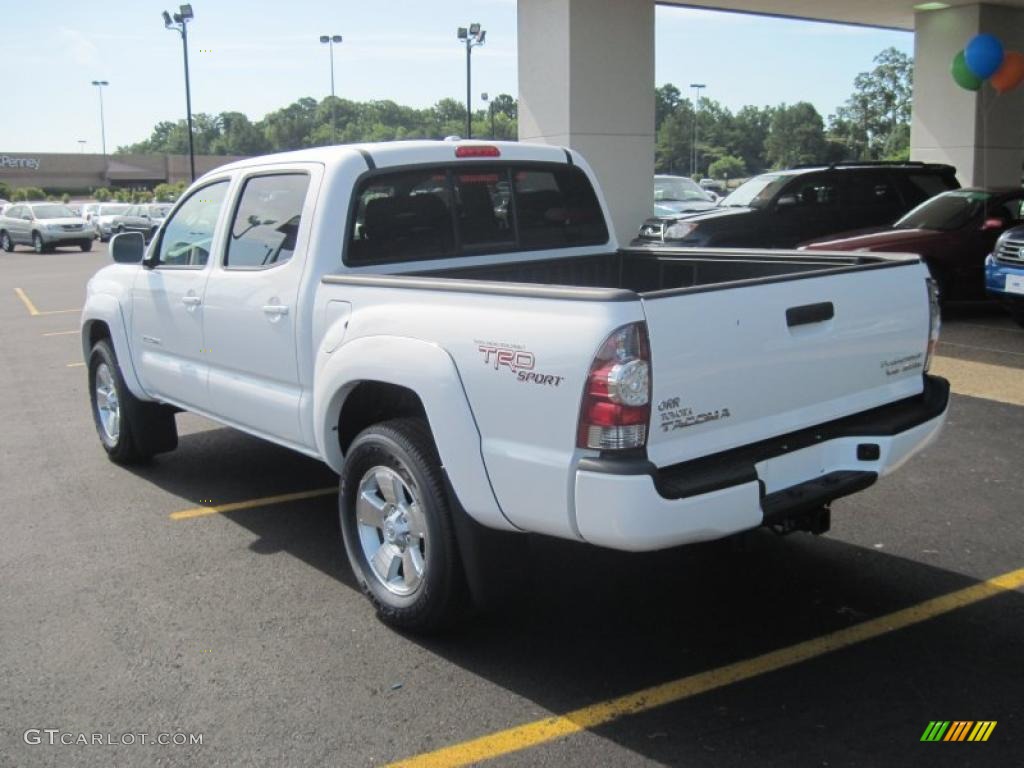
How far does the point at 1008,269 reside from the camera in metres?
10.5

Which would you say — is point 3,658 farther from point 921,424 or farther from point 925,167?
point 925,167

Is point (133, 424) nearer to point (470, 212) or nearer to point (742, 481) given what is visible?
point (470, 212)

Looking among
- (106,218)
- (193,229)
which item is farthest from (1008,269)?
(106,218)

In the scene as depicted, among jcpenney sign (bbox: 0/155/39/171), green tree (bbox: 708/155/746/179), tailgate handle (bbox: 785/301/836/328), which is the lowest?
tailgate handle (bbox: 785/301/836/328)

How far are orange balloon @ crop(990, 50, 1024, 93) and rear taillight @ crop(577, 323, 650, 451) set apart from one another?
18.5m

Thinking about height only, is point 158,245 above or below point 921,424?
above

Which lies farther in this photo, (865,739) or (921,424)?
(921,424)

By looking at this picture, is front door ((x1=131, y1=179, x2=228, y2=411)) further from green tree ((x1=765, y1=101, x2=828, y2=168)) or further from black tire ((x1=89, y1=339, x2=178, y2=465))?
green tree ((x1=765, y1=101, x2=828, y2=168))

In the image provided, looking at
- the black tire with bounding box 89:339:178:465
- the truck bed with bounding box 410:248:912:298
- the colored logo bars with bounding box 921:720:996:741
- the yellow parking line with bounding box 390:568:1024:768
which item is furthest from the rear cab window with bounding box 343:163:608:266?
the colored logo bars with bounding box 921:720:996:741

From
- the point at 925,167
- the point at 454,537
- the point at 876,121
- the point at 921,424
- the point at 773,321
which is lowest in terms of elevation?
the point at 454,537

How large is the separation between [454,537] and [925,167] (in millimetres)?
13285

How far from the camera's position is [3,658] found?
411cm

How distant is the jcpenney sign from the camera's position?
91000 millimetres

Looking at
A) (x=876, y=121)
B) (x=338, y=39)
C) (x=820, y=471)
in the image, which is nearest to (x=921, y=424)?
(x=820, y=471)
